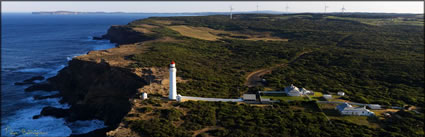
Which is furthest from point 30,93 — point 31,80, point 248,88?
point 248,88

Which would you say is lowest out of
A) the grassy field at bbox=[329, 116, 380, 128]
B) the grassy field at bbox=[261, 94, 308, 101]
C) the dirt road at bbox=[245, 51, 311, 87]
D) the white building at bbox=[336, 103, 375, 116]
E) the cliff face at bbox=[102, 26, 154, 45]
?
the grassy field at bbox=[329, 116, 380, 128]

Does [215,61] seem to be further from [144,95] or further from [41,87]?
[41,87]

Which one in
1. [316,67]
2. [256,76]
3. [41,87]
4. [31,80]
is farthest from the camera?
[31,80]

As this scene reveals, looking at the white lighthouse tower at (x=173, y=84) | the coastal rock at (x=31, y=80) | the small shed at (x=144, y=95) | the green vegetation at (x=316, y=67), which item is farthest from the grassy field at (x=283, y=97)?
the coastal rock at (x=31, y=80)

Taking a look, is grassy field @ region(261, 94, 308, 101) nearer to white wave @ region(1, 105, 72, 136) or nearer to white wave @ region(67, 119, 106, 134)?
white wave @ region(67, 119, 106, 134)

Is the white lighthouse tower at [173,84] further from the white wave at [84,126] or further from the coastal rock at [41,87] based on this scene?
the coastal rock at [41,87]

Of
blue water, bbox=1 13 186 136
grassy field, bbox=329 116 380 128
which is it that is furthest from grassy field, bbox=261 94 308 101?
blue water, bbox=1 13 186 136

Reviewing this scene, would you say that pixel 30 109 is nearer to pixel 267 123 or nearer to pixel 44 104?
pixel 44 104
